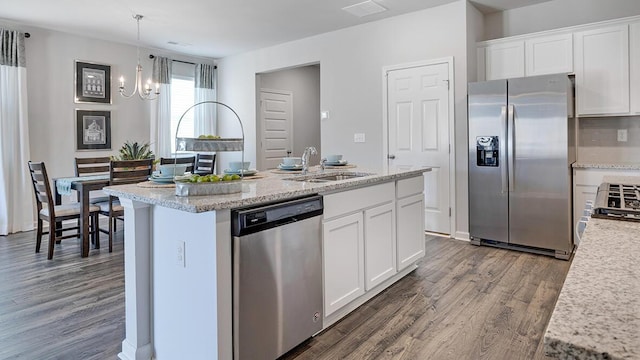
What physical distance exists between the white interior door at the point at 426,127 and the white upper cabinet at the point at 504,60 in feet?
1.57

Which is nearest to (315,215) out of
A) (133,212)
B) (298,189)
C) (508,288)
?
(298,189)

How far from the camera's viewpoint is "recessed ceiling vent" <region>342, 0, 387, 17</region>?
4.43 metres

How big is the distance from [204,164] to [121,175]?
1.89 metres

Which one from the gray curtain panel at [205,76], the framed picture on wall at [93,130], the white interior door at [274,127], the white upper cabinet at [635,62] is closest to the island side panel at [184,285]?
the white upper cabinet at [635,62]

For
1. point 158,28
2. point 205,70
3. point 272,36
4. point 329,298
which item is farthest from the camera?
point 205,70

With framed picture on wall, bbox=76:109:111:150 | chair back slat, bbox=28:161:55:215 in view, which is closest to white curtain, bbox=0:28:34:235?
framed picture on wall, bbox=76:109:111:150

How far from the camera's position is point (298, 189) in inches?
83.7

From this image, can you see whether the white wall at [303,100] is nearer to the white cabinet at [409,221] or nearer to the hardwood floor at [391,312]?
Result: the white cabinet at [409,221]

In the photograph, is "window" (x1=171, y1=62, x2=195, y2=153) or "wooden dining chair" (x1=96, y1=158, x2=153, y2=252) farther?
"window" (x1=171, y1=62, x2=195, y2=153)

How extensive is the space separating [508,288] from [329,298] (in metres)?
1.54

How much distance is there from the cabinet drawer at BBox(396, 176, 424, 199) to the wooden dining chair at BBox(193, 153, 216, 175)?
3360 millimetres

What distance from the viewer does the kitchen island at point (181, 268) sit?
67.7 inches

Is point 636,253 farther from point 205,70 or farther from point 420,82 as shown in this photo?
point 205,70

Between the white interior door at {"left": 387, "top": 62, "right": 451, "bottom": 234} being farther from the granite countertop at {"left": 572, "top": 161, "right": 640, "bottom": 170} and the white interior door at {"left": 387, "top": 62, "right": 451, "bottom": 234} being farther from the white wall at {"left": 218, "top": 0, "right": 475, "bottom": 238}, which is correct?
the granite countertop at {"left": 572, "top": 161, "right": 640, "bottom": 170}
